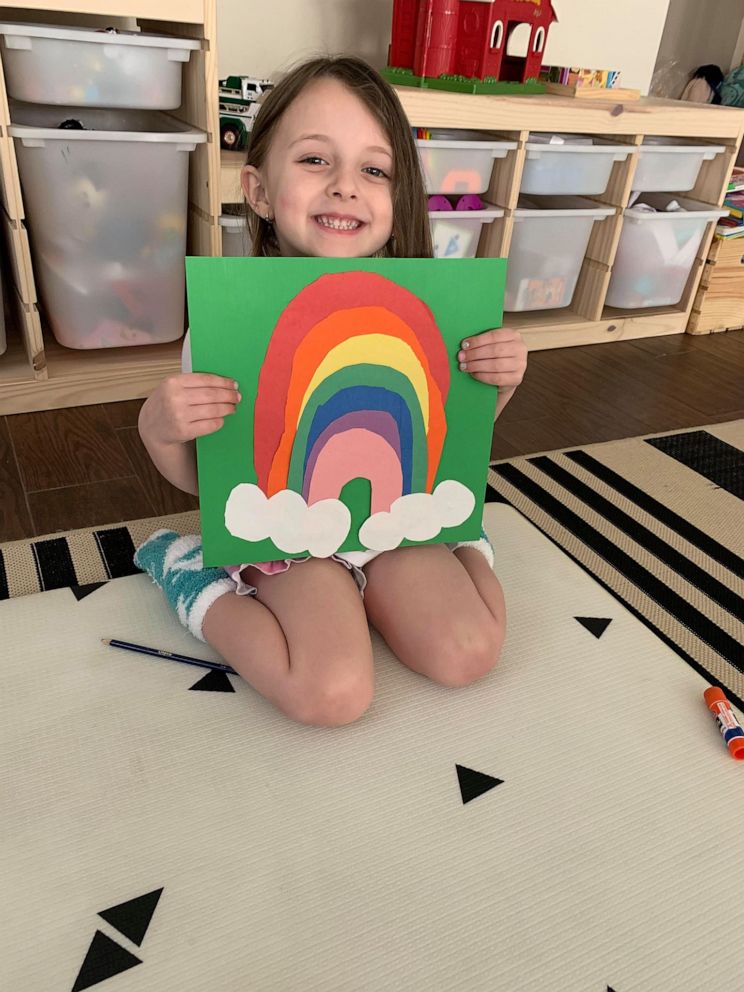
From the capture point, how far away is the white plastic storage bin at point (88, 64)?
1.28 m

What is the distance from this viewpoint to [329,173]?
852 millimetres

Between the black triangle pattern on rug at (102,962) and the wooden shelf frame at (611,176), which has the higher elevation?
the wooden shelf frame at (611,176)

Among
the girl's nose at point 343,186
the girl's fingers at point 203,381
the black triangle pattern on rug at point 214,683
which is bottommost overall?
the black triangle pattern on rug at point 214,683

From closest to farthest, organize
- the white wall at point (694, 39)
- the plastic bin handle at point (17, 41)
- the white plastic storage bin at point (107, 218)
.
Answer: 1. the plastic bin handle at point (17, 41)
2. the white plastic storage bin at point (107, 218)
3. the white wall at point (694, 39)

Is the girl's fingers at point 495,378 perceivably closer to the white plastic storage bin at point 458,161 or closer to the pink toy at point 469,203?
the white plastic storage bin at point 458,161

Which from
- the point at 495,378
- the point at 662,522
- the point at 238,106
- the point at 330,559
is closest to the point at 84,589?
Result: the point at 330,559

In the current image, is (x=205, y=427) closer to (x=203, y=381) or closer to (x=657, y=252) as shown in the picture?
(x=203, y=381)

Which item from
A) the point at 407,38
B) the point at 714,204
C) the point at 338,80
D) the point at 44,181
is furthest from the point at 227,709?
the point at 714,204

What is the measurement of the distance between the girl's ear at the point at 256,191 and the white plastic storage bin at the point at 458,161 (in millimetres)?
812

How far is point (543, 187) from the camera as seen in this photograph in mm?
1828

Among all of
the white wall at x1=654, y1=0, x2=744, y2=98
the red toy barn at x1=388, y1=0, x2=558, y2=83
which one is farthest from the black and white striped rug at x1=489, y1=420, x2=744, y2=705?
the white wall at x1=654, y1=0, x2=744, y2=98

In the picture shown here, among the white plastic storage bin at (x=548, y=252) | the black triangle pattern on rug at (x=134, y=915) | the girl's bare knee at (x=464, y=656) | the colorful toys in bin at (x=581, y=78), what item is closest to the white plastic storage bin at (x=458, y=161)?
the white plastic storage bin at (x=548, y=252)

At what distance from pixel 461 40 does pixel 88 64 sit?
2.73ft

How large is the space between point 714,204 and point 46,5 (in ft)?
5.38
